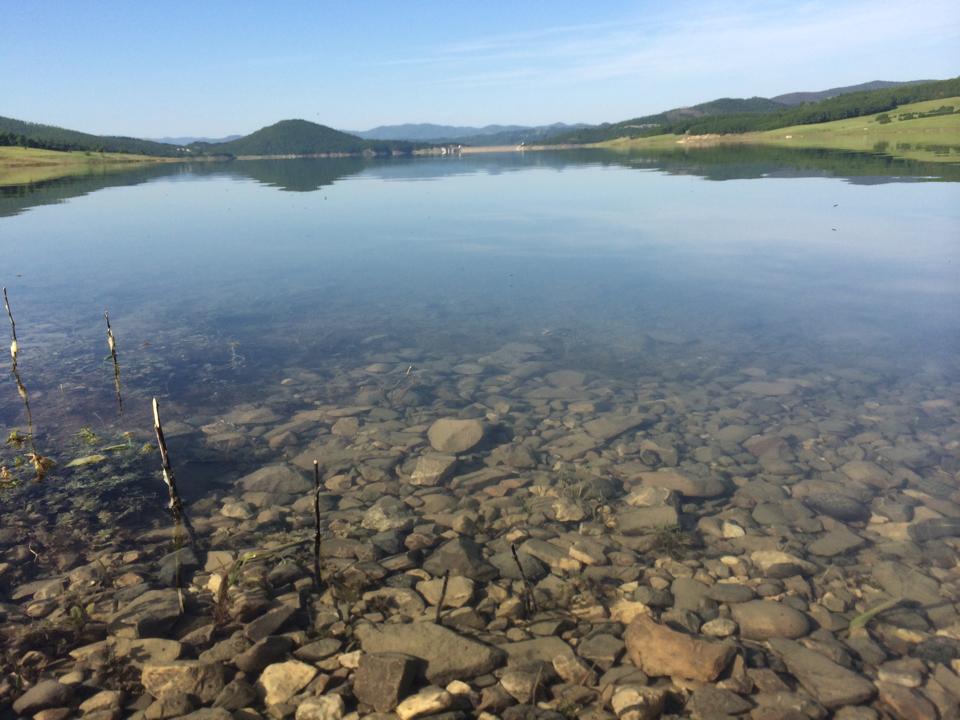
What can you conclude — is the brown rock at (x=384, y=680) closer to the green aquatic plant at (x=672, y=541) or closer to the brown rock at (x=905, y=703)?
the green aquatic plant at (x=672, y=541)

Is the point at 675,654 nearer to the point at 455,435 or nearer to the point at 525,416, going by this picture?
the point at 455,435

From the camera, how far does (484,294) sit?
17.6 m

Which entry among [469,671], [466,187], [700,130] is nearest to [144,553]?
[469,671]

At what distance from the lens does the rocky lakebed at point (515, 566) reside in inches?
184

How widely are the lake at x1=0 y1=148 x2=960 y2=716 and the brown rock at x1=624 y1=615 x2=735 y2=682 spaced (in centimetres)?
52

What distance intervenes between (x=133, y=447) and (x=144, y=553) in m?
2.95

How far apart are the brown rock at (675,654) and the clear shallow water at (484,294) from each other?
22.5 feet

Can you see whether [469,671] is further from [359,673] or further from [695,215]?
[695,215]

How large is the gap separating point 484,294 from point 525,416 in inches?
317

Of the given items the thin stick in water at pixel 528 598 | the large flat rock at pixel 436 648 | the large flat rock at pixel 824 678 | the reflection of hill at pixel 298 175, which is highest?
the reflection of hill at pixel 298 175

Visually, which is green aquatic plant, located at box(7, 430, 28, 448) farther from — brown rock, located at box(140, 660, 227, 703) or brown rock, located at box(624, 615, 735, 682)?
brown rock, located at box(624, 615, 735, 682)

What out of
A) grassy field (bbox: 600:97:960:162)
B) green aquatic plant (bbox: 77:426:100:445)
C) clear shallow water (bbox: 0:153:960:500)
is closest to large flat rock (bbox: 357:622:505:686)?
green aquatic plant (bbox: 77:426:100:445)

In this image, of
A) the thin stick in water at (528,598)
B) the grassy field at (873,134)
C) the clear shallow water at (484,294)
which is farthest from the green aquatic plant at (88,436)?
the grassy field at (873,134)

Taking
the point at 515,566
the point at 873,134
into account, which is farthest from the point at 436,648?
the point at 873,134
